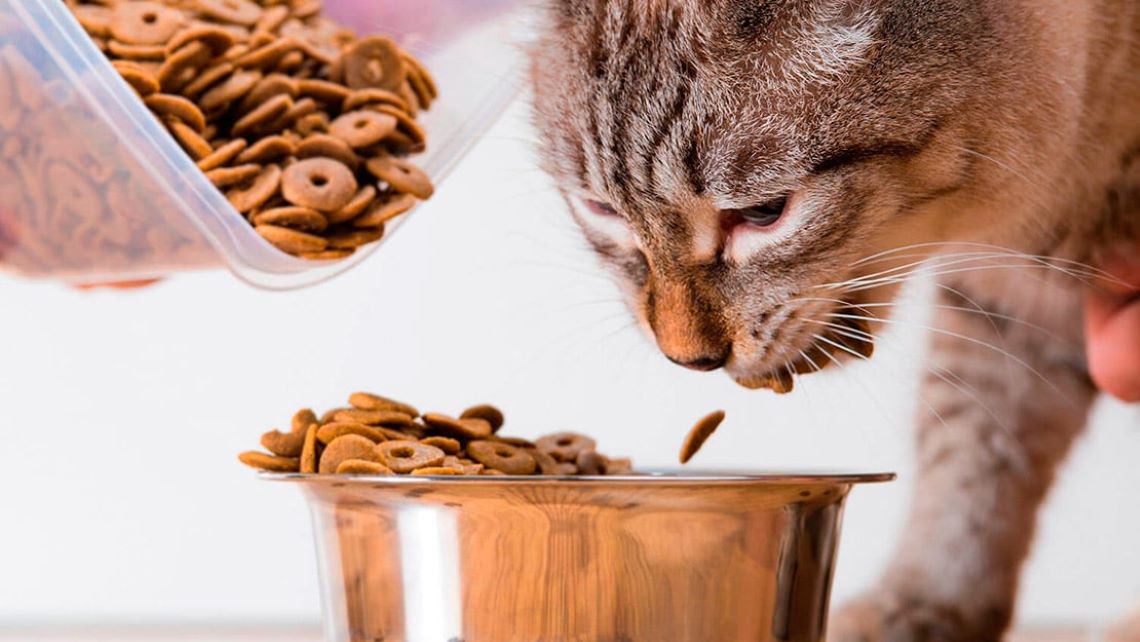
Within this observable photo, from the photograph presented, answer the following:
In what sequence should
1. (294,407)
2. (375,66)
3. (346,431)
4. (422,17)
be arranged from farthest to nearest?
(294,407) → (422,17) → (375,66) → (346,431)

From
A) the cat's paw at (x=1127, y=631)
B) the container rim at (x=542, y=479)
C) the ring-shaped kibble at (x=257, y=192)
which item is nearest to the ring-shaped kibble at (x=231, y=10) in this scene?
the ring-shaped kibble at (x=257, y=192)

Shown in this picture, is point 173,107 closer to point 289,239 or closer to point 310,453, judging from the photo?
point 289,239

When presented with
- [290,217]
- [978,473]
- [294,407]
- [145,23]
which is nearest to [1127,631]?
[978,473]

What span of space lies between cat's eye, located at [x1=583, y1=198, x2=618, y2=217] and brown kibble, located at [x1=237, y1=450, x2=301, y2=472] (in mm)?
280

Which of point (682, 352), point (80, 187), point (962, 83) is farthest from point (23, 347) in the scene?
point (962, 83)

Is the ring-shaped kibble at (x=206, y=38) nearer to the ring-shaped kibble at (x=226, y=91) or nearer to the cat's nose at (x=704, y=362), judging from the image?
the ring-shaped kibble at (x=226, y=91)

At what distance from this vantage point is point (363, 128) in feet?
3.50

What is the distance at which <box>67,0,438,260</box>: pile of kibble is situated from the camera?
98 cm

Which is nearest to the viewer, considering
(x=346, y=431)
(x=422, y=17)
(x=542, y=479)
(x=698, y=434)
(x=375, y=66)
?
(x=542, y=479)

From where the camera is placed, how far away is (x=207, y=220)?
92cm

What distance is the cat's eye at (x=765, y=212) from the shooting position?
78 centimetres

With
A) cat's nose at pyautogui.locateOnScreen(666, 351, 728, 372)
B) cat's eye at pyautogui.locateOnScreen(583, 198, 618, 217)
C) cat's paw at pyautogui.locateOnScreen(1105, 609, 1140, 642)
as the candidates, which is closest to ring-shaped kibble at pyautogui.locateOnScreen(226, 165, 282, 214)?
cat's eye at pyautogui.locateOnScreen(583, 198, 618, 217)

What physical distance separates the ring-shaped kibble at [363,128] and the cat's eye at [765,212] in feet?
1.32

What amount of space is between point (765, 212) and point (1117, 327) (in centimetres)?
40
